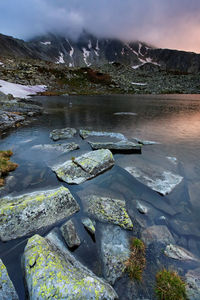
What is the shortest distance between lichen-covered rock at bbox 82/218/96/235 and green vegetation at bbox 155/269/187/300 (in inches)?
114

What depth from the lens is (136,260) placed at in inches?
211

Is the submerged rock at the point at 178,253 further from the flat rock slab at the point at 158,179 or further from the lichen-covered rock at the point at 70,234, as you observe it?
the lichen-covered rock at the point at 70,234

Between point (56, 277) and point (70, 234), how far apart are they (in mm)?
1910

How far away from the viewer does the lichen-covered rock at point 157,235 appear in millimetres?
6164

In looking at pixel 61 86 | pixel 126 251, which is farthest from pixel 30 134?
pixel 61 86

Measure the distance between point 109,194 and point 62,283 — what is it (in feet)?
17.4

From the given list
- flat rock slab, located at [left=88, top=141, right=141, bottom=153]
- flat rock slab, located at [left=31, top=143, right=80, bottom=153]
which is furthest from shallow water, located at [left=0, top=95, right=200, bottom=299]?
flat rock slab, located at [left=88, top=141, right=141, bottom=153]

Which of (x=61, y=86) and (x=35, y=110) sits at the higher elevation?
(x=61, y=86)

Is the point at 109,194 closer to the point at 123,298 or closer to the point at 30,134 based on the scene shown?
the point at 123,298

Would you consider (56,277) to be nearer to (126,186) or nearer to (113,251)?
(113,251)

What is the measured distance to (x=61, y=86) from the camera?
4173 inches

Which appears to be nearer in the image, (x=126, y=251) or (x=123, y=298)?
(x=123, y=298)

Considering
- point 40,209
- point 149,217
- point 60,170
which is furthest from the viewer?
point 60,170

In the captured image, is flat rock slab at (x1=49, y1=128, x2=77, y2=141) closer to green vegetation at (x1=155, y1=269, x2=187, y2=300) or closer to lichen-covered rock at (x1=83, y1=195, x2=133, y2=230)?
lichen-covered rock at (x1=83, y1=195, x2=133, y2=230)
